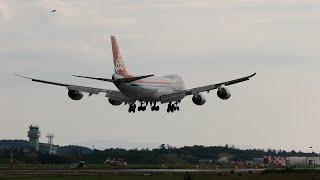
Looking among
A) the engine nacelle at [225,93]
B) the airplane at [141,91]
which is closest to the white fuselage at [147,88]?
the airplane at [141,91]

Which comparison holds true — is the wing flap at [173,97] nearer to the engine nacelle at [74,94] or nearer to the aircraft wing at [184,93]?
the aircraft wing at [184,93]

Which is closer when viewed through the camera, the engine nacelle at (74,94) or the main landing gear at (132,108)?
the engine nacelle at (74,94)

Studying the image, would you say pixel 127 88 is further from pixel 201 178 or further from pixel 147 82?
pixel 201 178

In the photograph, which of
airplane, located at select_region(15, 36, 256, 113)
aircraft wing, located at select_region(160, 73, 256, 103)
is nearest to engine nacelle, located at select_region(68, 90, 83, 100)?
airplane, located at select_region(15, 36, 256, 113)

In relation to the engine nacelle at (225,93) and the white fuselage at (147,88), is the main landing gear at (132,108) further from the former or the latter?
the engine nacelle at (225,93)

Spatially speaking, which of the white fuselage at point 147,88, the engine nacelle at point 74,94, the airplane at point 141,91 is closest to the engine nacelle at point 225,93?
the airplane at point 141,91

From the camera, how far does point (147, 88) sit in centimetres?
13462

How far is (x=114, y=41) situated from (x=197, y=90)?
18.6m

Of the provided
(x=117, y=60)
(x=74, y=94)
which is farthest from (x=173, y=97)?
(x=74, y=94)

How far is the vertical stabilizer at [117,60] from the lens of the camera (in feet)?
434

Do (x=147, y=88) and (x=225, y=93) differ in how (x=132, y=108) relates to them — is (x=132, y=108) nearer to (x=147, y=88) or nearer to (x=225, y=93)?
(x=147, y=88)

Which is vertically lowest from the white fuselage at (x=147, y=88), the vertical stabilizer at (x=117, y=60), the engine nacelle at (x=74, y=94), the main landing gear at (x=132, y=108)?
the main landing gear at (x=132, y=108)

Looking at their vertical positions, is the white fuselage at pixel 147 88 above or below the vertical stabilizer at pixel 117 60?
below

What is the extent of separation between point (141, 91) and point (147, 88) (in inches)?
64.8
